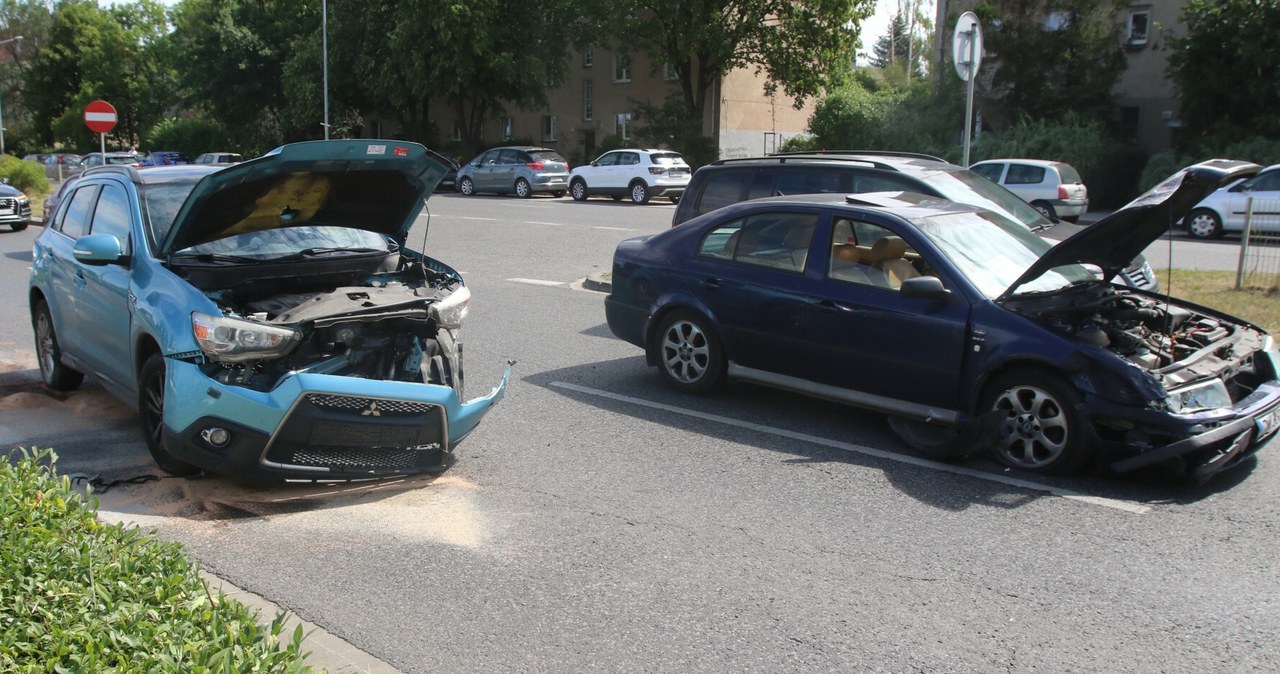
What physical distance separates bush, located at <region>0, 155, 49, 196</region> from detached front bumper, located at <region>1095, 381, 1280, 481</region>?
31.4 m

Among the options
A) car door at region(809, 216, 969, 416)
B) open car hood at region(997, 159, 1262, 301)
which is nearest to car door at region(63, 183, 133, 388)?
car door at region(809, 216, 969, 416)

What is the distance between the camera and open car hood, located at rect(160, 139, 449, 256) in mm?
5770

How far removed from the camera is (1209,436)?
18.5 feet

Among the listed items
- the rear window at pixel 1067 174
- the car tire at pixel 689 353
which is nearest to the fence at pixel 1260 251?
the car tire at pixel 689 353

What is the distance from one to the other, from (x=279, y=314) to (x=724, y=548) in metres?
2.68

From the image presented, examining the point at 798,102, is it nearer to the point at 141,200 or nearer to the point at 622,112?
the point at 622,112

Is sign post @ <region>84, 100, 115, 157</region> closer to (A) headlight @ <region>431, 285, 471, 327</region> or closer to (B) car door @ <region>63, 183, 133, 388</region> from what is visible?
(B) car door @ <region>63, 183, 133, 388</region>

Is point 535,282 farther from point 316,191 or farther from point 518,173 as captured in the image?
point 518,173

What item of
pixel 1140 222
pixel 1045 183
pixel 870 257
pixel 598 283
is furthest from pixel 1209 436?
pixel 1045 183

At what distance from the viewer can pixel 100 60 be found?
73500mm

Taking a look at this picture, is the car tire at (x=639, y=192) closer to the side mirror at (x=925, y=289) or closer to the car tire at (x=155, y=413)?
the side mirror at (x=925, y=289)

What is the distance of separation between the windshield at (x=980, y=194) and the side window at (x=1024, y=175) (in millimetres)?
12814

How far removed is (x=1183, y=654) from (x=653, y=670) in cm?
204

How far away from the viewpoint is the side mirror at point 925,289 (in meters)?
6.48
